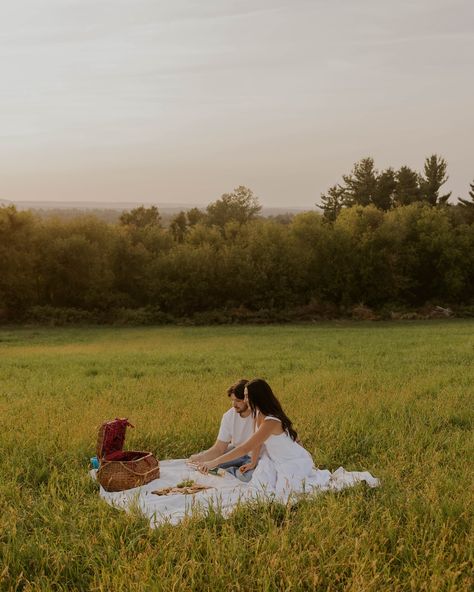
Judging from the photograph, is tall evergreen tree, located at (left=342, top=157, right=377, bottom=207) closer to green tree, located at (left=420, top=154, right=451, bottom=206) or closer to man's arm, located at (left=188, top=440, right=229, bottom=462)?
green tree, located at (left=420, top=154, right=451, bottom=206)

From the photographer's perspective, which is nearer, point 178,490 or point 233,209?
point 178,490

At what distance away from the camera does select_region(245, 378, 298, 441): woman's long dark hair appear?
7.58 metres

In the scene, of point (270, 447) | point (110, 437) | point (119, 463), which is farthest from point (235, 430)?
point (119, 463)

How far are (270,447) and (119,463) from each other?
177 centimetres

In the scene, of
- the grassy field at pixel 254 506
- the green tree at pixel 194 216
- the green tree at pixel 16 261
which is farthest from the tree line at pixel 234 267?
the green tree at pixel 194 216

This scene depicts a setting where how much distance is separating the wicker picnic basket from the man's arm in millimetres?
718

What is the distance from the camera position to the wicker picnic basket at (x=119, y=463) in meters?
7.01

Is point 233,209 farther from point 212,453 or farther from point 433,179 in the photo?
point 212,453

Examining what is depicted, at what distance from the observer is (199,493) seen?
696cm

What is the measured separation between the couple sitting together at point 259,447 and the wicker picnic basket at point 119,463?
692 millimetres

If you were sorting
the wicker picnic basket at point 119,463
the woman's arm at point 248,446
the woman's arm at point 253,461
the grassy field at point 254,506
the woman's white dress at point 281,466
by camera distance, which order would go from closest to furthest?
1. the grassy field at point 254,506
2. the woman's white dress at point 281,466
3. the wicker picnic basket at point 119,463
4. the woman's arm at point 248,446
5. the woman's arm at point 253,461

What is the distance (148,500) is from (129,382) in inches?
356

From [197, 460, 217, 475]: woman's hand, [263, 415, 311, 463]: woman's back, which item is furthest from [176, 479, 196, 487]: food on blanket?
[263, 415, 311, 463]: woman's back

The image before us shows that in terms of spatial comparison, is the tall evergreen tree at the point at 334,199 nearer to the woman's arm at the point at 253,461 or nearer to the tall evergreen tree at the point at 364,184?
the tall evergreen tree at the point at 364,184
